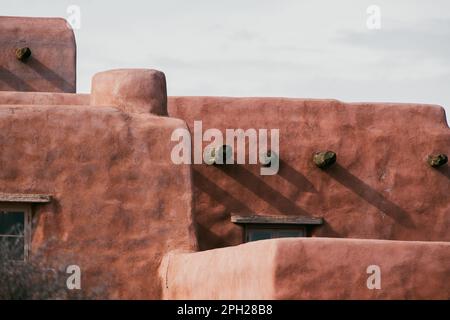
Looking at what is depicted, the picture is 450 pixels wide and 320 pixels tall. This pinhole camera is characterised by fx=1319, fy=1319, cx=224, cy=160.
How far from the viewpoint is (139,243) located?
45.2 ft

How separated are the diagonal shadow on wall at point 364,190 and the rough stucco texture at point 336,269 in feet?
16.6

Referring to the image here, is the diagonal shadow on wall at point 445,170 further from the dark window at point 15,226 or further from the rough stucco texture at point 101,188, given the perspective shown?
the dark window at point 15,226

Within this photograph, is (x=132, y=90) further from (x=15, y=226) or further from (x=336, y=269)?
(x=336, y=269)

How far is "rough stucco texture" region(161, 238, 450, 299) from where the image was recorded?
36.4 ft

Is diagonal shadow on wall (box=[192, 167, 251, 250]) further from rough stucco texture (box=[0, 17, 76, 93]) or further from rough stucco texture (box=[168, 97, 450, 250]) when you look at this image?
rough stucco texture (box=[0, 17, 76, 93])

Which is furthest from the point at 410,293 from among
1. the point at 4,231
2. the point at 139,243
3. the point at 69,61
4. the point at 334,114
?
the point at 69,61

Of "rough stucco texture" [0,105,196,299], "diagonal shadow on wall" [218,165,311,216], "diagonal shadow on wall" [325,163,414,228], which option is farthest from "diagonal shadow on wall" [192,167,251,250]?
"rough stucco texture" [0,105,196,299]

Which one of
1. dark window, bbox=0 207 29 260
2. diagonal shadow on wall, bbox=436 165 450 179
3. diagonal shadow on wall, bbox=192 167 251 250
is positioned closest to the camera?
dark window, bbox=0 207 29 260

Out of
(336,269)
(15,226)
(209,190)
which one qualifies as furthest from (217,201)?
(336,269)

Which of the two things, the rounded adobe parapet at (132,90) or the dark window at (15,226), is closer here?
the dark window at (15,226)

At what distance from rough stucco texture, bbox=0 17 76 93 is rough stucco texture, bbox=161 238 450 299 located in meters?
8.83

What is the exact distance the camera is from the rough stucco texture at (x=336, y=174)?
53.3 feet

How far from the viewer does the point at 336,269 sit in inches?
439

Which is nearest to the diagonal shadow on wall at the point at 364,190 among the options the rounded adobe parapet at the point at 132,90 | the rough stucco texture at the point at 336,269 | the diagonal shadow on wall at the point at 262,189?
the diagonal shadow on wall at the point at 262,189
